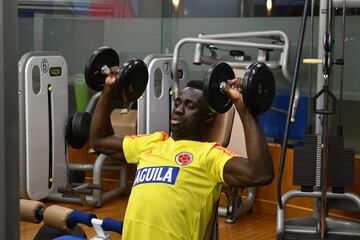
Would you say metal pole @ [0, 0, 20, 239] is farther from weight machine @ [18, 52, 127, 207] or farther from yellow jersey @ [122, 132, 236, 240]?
weight machine @ [18, 52, 127, 207]

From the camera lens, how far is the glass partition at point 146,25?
5383mm

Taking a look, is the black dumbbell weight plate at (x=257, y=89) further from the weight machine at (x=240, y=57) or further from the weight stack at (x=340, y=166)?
the weight machine at (x=240, y=57)

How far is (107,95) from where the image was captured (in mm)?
2561

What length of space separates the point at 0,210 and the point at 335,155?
10.3 ft

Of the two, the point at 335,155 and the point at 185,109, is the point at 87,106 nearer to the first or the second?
the point at 335,155

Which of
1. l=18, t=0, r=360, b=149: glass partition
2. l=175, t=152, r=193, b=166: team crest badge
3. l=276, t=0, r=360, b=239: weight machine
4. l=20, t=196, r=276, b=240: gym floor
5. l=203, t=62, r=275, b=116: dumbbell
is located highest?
l=18, t=0, r=360, b=149: glass partition

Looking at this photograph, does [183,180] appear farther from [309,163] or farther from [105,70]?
[309,163]

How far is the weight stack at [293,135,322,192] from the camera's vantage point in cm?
401

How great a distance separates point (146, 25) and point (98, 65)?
356cm

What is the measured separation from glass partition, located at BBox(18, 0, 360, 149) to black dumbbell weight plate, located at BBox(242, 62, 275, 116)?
3.12 m

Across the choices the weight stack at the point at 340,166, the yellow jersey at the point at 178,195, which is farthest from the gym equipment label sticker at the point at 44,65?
the yellow jersey at the point at 178,195

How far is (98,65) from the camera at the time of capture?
2.58 meters

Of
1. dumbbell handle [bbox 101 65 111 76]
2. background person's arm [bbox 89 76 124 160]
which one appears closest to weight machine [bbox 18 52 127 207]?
background person's arm [bbox 89 76 124 160]

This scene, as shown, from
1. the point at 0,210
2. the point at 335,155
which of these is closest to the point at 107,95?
the point at 0,210
